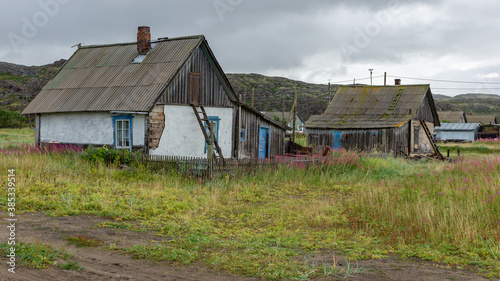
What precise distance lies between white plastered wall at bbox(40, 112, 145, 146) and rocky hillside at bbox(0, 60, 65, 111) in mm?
65068

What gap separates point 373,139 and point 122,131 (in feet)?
61.6

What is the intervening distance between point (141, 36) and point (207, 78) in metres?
4.13

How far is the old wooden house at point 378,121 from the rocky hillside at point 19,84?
64490 millimetres

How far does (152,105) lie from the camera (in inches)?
685

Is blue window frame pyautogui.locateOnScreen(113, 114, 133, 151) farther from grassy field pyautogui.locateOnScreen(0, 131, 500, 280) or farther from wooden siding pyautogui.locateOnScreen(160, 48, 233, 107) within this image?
grassy field pyautogui.locateOnScreen(0, 131, 500, 280)

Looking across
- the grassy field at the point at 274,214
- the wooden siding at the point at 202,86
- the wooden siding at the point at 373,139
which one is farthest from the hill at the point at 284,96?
the grassy field at the point at 274,214

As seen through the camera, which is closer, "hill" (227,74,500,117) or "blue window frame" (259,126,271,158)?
"blue window frame" (259,126,271,158)

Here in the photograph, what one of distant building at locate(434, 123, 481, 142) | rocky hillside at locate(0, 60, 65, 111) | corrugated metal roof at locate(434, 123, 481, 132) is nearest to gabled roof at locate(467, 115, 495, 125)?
distant building at locate(434, 123, 481, 142)

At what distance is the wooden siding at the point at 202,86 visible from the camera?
A: 60.9 ft

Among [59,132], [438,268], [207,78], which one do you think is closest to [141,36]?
[207,78]

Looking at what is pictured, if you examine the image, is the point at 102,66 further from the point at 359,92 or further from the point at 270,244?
the point at 359,92

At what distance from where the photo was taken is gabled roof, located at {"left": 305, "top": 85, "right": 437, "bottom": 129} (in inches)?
1259

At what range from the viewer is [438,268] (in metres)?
6.16

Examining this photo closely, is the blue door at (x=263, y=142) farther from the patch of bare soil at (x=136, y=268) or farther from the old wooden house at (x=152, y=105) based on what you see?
the patch of bare soil at (x=136, y=268)
